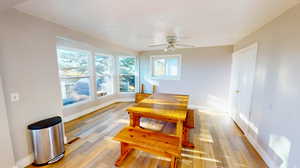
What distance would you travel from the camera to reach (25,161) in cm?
171

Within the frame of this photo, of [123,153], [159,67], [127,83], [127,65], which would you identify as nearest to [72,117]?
[123,153]

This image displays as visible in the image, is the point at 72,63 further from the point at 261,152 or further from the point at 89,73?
the point at 261,152

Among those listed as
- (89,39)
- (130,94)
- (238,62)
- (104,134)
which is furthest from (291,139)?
(130,94)

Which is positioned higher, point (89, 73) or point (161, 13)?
point (161, 13)

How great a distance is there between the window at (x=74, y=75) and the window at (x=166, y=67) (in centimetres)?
258

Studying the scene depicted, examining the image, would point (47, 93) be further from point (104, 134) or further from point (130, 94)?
point (130, 94)

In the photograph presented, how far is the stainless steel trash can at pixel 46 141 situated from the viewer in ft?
5.55

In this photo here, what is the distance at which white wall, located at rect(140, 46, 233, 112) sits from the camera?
3947mm

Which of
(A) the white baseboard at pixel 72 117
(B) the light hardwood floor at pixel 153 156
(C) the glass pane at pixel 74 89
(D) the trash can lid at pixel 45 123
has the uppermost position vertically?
(C) the glass pane at pixel 74 89

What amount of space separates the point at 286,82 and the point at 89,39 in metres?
3.93

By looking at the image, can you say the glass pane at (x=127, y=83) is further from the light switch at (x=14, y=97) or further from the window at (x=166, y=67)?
the light switch at (x=14, y=97)

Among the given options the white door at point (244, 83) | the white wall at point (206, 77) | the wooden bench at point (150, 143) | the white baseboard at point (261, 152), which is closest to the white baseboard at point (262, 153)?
the white baseboard at point (261, 152)

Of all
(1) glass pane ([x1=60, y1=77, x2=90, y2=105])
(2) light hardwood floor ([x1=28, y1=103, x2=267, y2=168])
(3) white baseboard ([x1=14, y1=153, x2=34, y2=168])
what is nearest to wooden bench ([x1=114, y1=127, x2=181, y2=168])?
(2) light hardwood floor ([x1=28, y1=103, x2=267, y2=168])

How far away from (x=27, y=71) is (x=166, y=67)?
4.00 meters
